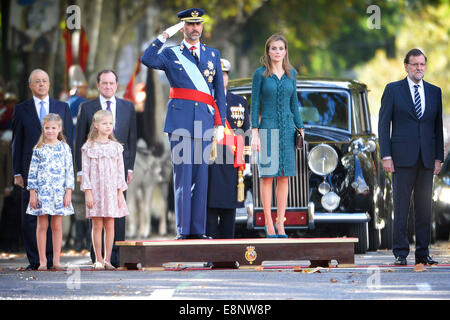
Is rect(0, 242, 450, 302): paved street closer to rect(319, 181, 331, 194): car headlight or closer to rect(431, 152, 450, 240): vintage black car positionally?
rect(319, 181, 331, 194): car headlight

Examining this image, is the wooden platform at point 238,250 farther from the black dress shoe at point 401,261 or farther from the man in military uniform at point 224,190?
the man in military uniform at point 224,190

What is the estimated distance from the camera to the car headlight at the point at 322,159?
44.6 feet

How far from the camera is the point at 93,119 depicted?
11617mm

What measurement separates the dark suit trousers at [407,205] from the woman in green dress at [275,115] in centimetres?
102

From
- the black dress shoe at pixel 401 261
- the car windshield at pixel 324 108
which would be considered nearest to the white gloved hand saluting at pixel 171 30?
the black dress shoe at pixel 401 261

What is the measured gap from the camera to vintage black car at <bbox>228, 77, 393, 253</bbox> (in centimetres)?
1361

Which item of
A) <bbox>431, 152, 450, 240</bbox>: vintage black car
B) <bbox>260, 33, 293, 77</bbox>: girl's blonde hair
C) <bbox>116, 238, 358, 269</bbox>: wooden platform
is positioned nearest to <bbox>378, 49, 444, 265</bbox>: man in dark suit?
<bbox>116, 238, 358, 269</bbox>: wooden platform

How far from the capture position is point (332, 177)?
13.8m

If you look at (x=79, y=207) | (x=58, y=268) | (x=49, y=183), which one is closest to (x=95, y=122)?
(x=49, y=183)

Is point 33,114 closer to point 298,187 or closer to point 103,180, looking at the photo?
point 103,180

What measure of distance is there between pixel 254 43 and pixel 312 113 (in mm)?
19764
